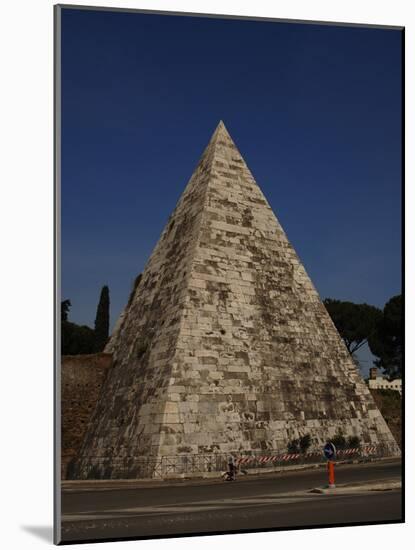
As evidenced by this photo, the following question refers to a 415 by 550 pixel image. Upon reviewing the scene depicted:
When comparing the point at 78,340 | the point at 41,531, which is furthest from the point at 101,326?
the point at 41,531

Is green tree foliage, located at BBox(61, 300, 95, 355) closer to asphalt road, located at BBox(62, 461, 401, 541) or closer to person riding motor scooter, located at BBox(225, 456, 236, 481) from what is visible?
asphalt road, located at BBox(62, 461, 401, 541)

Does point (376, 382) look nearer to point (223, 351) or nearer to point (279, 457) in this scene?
point (279, 457)

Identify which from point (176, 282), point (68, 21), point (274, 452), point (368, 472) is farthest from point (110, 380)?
point (68, 21)

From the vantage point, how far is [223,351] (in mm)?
15039

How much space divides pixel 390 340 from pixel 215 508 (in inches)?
177

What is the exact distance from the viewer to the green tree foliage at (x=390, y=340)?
11492 mm

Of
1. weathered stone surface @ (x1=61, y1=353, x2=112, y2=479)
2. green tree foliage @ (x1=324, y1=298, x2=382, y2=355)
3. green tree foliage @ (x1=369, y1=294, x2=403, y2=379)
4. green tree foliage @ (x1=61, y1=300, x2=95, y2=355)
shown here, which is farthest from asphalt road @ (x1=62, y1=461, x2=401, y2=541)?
green tree foliage @ (x1=324, y1=298, x2=382, y2=355)

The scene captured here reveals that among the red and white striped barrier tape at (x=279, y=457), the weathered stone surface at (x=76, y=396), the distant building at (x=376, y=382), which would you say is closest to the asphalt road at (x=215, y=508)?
the weathered stone surface at (x=76, y=396)

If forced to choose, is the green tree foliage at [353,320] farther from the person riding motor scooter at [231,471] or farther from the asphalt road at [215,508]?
the person riding motor scooter at [231,471]

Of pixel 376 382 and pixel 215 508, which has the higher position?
pixel 376 382

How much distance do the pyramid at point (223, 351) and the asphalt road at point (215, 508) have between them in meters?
2.10

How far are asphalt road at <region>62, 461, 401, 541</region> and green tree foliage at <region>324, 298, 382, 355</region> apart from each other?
2547 mm

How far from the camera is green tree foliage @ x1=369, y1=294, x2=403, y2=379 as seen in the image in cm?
1149

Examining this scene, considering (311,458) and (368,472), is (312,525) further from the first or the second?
(311,458)
